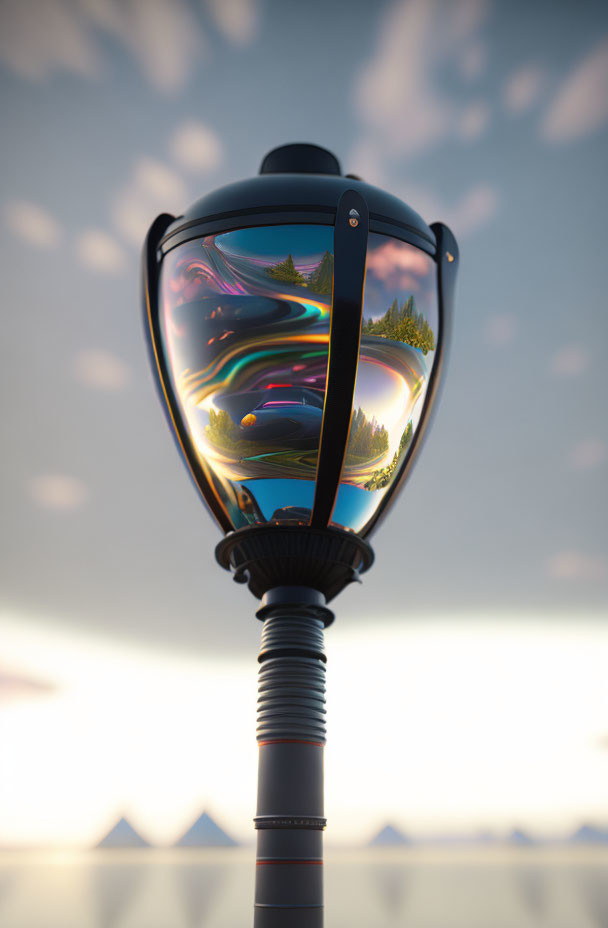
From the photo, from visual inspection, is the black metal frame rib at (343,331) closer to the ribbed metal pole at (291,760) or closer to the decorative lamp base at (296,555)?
the decorative lamp base at (296,555)

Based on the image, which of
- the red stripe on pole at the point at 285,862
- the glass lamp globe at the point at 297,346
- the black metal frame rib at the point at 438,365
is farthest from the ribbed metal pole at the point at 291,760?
the black metal frame rib at the point at 438,365

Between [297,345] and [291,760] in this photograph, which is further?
[297,345]

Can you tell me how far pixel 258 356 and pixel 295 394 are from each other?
310 mm

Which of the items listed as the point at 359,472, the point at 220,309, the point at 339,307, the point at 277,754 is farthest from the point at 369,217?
the point at 277,754

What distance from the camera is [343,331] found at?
4.64 m

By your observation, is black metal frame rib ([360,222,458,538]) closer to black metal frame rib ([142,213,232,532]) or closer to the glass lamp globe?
the glass lamp globe

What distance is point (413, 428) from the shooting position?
525 centimetres

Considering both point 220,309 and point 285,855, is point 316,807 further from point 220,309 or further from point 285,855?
point 220,309

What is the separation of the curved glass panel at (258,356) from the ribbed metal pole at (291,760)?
2.21 feet

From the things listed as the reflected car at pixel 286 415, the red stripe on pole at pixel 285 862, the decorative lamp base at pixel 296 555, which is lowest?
the red stripe on pole at pixel 285 862

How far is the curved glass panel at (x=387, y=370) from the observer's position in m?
4.80

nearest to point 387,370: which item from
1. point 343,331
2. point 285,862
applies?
point 343,331

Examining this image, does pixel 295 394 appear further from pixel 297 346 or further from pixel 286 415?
pixel 297 346

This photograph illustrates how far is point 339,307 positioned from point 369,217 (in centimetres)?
67
